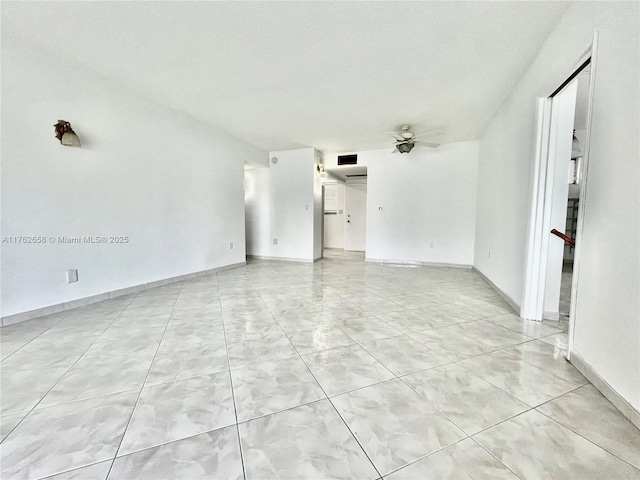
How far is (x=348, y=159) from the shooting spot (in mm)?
5980

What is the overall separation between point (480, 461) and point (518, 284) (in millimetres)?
2219

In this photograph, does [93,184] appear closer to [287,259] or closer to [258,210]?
[258,210]

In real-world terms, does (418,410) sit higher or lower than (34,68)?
lower

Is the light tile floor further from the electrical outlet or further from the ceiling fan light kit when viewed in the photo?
the ceiling fan light kit

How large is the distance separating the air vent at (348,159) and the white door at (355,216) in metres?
1.74

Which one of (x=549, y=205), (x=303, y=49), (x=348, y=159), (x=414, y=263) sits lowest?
(x=414, y=263)

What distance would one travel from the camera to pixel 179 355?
1.79 meters

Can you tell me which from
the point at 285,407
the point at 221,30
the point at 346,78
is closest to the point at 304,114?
the point at 346,78

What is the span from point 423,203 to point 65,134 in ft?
17.9

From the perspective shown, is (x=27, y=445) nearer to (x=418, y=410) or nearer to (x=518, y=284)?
(x=418, y=410)

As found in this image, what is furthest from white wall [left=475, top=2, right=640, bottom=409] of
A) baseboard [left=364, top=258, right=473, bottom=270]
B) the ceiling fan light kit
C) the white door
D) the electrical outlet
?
the white door

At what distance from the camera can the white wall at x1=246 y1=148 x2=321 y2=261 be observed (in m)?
5.68

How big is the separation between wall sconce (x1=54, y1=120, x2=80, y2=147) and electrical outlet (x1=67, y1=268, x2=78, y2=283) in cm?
126

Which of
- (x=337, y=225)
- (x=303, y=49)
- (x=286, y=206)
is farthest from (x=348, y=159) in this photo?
(x=303, y=49)
